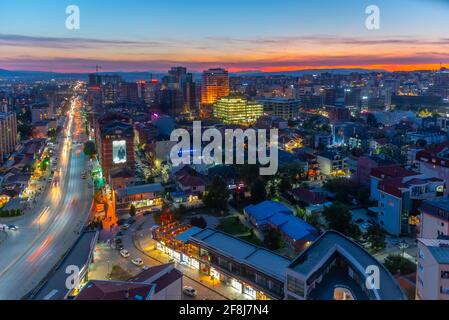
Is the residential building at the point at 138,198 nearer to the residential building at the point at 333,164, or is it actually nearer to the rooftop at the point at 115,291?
the residential building at the point at 333,164

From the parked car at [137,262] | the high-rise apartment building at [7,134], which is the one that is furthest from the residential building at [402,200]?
the high-rise apartment building at [7,134]

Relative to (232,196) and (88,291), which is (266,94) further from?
(88,291)

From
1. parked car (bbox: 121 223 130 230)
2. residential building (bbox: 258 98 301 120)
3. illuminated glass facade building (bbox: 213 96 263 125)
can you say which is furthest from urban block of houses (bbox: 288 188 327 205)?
residential building (bbox: 258 98 301 120)

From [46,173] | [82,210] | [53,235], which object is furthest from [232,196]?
[46,173]

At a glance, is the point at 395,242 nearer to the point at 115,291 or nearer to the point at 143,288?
the point at 143,288

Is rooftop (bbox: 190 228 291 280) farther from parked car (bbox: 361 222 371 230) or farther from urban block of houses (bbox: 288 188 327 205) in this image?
urban block of houses (bbox: 288 188 327 205)

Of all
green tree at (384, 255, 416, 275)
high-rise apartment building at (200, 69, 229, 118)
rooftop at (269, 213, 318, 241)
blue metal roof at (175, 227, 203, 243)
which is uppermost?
high-rise apartment building at (200, 69, 229, 118)
